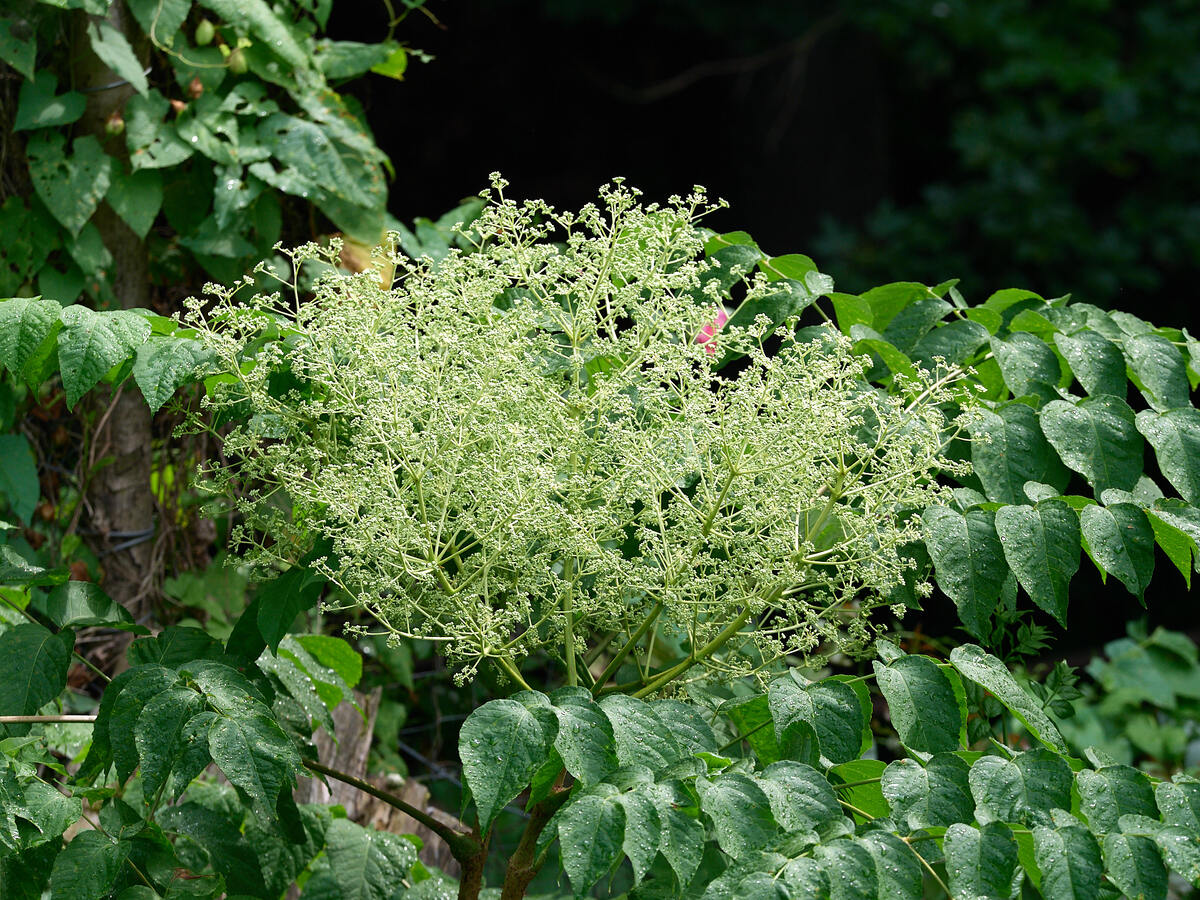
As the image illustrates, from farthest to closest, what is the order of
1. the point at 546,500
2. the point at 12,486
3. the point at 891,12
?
the point at 891,12, the point at 12,486, the point at 546,500

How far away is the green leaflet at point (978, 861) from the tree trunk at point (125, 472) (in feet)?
6.98

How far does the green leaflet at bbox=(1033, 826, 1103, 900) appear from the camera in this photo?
3.69 feet

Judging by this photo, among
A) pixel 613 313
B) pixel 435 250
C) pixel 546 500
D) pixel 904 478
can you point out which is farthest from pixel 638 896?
pixel 435 250

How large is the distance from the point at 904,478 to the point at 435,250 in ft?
4.62

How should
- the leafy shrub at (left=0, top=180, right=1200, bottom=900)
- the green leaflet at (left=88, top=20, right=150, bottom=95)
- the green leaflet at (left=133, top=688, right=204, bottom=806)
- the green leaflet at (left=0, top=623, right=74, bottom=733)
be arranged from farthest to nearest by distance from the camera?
the green leaflet at (left=88, top=20, right=150, bottom=95)
the green leaflet at (left=0, top=623, right=74, bottom=733)
the green leaflet at (left=133, top=688, right=204, bottom=806)
the leafy shrub at (left=0, top=180, right=1200, bottom=900)

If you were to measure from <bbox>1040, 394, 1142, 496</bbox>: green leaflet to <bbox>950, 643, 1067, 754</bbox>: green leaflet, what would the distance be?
36 cm

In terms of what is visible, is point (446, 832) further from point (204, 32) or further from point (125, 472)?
point (204, 32)

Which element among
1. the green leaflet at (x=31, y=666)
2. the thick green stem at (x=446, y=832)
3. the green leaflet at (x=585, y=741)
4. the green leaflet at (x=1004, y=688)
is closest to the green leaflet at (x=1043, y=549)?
the green leaflet at (x=1004, y=688)

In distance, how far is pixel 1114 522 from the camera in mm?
1482

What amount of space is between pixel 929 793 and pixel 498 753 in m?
0.47

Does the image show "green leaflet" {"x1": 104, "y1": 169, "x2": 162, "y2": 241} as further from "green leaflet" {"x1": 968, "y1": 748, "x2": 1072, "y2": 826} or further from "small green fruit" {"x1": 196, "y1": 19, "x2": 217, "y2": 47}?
"green leaflet" {"x1": 968, "y1": 748, "x2": 1072, "y2": 826}

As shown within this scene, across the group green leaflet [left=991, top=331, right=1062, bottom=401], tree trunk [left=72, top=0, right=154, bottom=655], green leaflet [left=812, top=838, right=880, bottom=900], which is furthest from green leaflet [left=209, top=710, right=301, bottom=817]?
tree trunk [left=72, top=0, right=154, bottom=655]

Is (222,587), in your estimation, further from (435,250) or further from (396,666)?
(435,250)

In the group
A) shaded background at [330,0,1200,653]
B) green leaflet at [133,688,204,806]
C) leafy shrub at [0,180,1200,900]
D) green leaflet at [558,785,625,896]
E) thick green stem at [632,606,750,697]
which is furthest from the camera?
shaded background at [330,0,1200,653]
